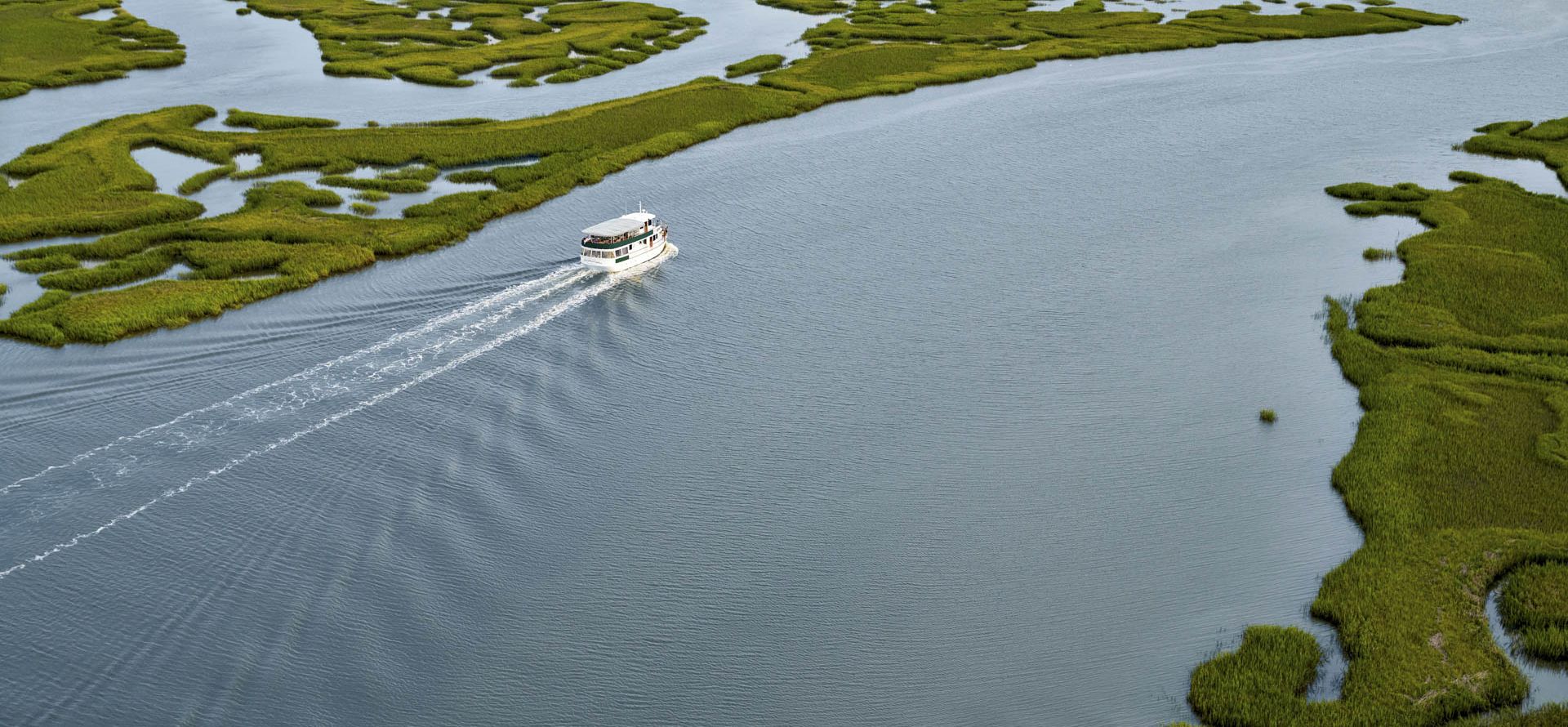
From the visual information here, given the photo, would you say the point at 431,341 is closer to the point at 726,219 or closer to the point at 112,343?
the point at 112,343

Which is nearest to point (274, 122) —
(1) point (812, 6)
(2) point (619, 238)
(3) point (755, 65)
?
(2) point (619, 238)

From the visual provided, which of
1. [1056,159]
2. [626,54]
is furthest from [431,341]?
[626,54]

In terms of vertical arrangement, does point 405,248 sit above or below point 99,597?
above

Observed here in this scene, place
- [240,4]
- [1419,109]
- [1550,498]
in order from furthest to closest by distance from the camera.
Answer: [240,4], [1419,109], [1550,498]

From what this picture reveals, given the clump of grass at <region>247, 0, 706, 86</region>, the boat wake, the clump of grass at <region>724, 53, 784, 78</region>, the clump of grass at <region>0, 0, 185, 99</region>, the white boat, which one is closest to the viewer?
the boat wake

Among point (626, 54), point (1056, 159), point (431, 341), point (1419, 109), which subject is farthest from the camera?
point (626, 54)

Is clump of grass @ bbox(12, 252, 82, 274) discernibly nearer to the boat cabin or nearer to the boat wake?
the boat wake

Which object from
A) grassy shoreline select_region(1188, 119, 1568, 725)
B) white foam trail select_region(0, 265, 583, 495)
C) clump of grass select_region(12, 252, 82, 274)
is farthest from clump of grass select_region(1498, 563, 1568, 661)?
clump of grass select_region(12, 252, 82, 274)

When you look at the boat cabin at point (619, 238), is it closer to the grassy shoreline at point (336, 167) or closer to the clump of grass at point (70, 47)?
the grassy shoreline at point (336, 167)
